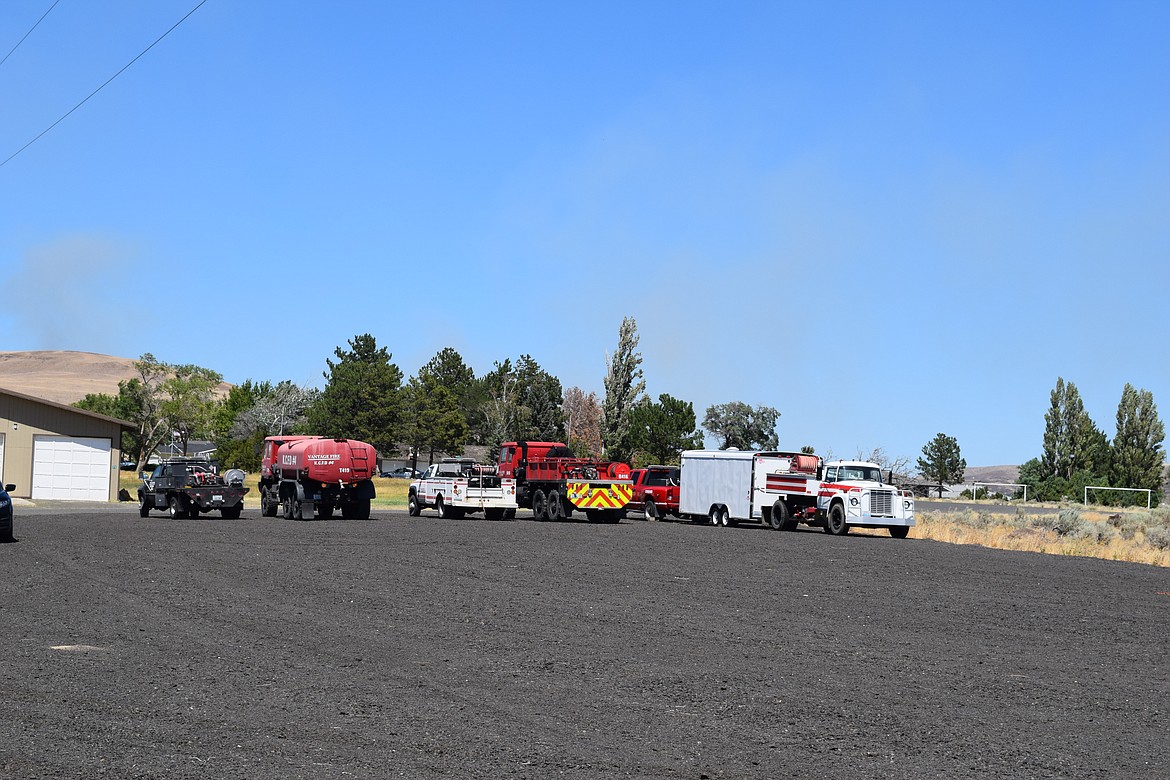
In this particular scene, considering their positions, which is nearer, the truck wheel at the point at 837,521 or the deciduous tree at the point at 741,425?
the truck wheel at the point at 837,521

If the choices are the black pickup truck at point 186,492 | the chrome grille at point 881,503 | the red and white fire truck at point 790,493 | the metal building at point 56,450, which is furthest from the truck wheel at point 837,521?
the metal building at point 56,450

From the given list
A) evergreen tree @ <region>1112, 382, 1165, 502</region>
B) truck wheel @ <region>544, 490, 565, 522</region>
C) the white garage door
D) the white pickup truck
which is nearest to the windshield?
truck wheel @ <region>544, 490, 565, 522</region>

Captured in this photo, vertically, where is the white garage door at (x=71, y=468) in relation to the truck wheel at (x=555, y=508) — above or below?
above

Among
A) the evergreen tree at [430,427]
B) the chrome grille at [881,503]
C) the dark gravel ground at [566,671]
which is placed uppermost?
the evergreen tree at [430,427]

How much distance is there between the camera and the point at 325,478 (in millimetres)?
42781

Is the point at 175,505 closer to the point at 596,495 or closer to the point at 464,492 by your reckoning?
the point at 464,492

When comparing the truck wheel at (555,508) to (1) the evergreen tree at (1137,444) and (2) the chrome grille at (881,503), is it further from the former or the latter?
(1) the evergreen tree at (1137,444)

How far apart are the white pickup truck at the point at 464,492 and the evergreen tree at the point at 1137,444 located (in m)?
56.3

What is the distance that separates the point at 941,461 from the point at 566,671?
3917 inches

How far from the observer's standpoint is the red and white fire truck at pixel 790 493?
126ft

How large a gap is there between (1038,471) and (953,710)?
314 feet

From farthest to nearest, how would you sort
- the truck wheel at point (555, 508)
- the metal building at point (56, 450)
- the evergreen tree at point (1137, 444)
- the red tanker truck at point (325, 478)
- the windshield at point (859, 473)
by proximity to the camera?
the evergreen tree at point (1137, 444)
the metal building at point (56, 450)
the truck wheel at point (555, 508)
the red tanker truck at point (325, 478)
the windshield at point (859, 473)

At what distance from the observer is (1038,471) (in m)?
99.2

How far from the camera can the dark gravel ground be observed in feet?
25.5
